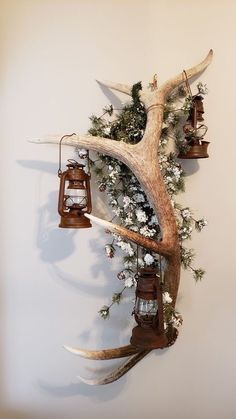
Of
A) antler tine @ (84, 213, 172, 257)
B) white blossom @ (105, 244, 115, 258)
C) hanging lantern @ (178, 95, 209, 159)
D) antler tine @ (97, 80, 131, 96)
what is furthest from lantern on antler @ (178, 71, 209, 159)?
white blossom @ (105, 244, 115, 258)

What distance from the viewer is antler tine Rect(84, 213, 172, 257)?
1.11m

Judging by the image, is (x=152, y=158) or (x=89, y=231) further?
(x=89, y=231)

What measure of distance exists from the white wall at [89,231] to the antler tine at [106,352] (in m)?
0.10

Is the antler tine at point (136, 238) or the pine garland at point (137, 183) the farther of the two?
the pine garland at point (137, 183)

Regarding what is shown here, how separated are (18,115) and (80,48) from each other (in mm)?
398

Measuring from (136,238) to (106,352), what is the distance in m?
0.52

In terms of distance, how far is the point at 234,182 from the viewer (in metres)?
1.39

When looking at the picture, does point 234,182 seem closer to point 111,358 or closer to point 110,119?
point 110,119

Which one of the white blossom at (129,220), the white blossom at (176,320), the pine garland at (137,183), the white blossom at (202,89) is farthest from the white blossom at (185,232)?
the white blossom at (202,89)

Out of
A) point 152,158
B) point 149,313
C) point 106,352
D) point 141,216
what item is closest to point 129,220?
point 141,216

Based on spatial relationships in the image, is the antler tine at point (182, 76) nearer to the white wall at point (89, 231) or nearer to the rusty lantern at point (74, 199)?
the white wall at point (89, 231)

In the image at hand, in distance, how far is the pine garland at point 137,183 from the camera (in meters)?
1.26

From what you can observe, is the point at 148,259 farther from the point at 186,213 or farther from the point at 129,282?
the point at 186,213

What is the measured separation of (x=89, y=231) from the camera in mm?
1385
